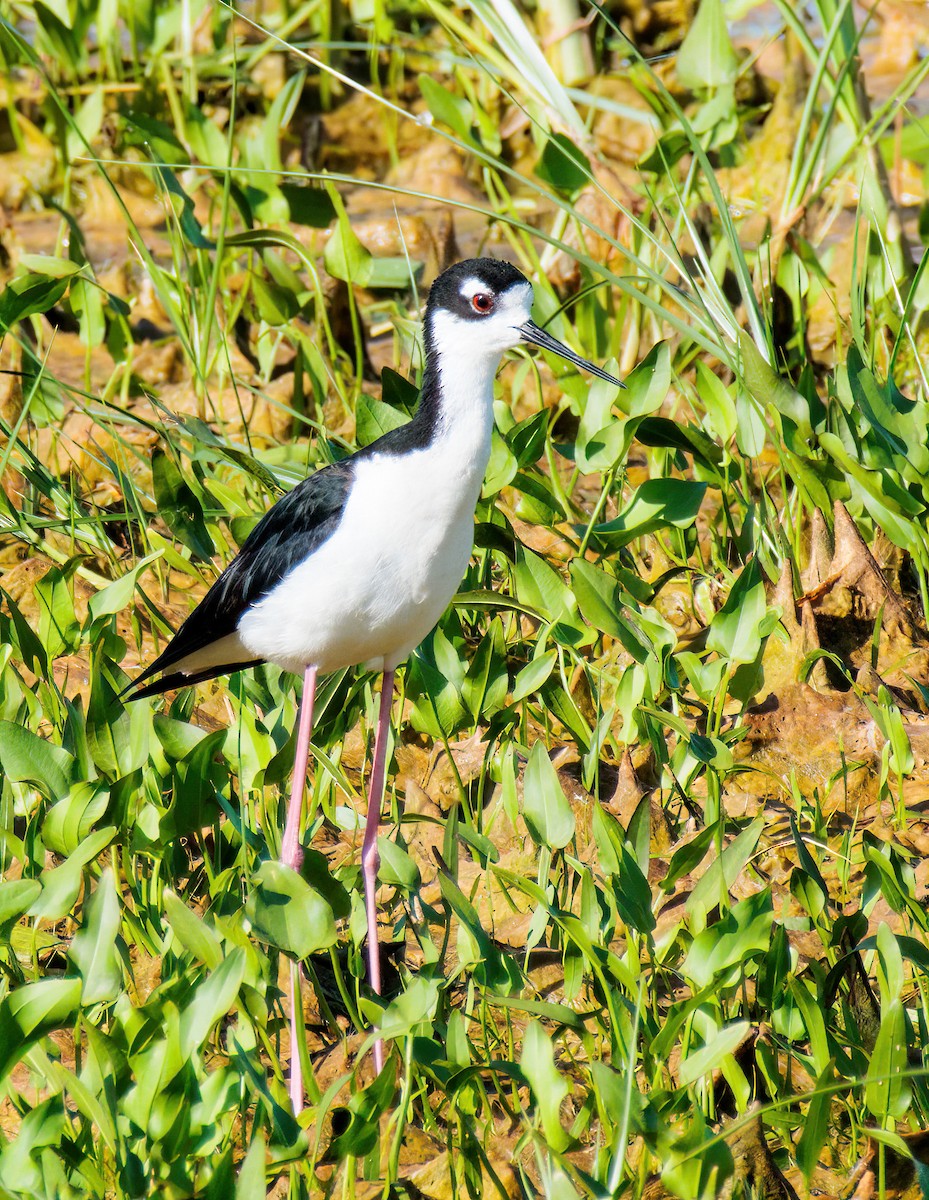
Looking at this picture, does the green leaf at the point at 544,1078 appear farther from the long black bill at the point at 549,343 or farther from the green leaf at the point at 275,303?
the green leaf at the point at 275,303

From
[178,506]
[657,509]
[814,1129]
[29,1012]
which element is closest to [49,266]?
[178,506]

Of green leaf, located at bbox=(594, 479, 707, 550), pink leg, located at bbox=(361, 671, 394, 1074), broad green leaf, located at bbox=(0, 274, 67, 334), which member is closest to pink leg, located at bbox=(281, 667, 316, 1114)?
pink leg, located at bbox=(361, 671, 394, 1074)

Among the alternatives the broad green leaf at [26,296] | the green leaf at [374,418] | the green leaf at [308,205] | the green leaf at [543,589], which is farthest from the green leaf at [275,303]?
the green leaf at [543,589]

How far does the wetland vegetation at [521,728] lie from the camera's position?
2.03 meters

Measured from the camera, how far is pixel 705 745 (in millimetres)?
2674

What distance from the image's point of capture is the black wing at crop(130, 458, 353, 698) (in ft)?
9.55

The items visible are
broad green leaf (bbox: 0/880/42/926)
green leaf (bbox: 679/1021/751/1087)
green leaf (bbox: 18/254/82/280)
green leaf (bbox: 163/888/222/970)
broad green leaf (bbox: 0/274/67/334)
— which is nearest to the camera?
green leaf (bbox: 679/1021/751/1087)

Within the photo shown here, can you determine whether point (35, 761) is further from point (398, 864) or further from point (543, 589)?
point (543, 589)

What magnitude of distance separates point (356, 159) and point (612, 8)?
161 centimetres

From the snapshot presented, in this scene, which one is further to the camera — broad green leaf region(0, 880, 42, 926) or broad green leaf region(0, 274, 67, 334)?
broad green leaf region(0, 274, 67, 334)

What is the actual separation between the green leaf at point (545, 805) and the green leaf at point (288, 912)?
15.3 inches

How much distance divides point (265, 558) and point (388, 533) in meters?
0.42

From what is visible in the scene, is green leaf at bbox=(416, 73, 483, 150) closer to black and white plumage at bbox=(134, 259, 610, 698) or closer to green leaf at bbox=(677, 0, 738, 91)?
green leaf at bbox=(677, 0, 738, 91)

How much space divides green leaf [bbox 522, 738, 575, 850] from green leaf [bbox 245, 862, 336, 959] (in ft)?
1.28
